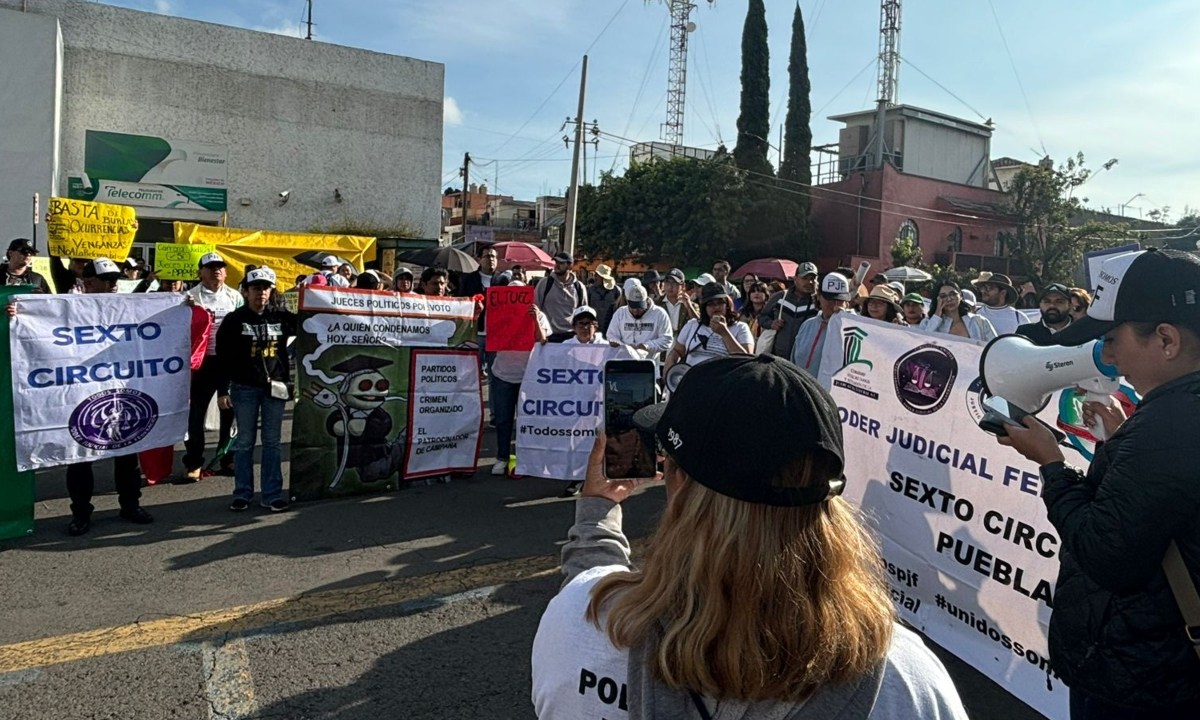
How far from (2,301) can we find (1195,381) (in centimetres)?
658

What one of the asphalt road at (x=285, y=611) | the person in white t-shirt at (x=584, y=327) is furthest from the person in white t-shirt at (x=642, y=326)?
the asphalt road at (x=285, y=611)

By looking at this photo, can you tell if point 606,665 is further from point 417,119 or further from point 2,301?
point 417,119

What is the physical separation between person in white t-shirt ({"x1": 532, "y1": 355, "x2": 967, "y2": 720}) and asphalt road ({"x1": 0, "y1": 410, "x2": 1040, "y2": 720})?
256 cm

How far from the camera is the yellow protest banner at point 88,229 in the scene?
1046cm

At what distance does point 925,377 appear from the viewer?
165 inches

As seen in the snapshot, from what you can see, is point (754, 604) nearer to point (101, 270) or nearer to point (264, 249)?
point (101, 270)

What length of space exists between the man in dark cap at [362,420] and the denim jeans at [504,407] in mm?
1068

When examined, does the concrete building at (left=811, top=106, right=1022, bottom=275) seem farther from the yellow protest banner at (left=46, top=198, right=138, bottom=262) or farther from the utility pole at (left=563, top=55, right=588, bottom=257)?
the yellow protest banner at (left=46, top=198, right=138, bottom=262)

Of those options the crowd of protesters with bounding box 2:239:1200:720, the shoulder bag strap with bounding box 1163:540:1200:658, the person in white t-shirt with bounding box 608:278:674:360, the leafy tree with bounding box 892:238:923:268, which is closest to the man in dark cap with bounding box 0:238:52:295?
the person in white t-shirt with bounding box 608:278:674:360

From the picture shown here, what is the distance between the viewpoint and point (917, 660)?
4.00 ft

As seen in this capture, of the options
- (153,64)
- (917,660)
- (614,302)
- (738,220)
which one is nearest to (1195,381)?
(917,660)

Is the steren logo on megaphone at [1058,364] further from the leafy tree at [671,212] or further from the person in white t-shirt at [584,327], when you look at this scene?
the leafy tree at [671,212]

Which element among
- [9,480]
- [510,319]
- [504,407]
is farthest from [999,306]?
[9,480]

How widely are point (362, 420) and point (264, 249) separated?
469 inches
